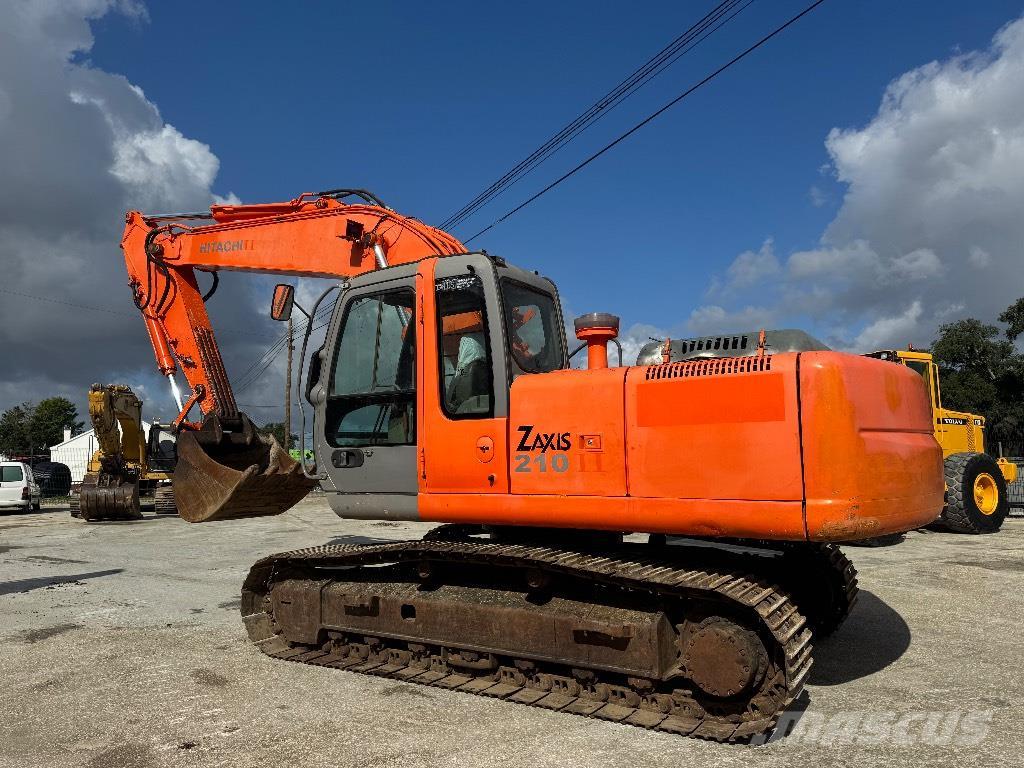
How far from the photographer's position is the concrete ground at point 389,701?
3.84 meters

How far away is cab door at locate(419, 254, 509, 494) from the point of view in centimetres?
483

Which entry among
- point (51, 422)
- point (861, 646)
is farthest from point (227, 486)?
point (51, 422)

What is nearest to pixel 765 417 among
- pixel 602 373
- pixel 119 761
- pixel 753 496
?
pixel 753 496

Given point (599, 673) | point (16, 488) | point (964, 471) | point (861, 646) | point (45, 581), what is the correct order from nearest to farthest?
point (599, 673) → point (861, 646) → point (45, 581) → point (964, 471) → point (16, 488)

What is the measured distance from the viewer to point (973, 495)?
1248 centimetres

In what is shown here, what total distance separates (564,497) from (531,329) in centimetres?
140

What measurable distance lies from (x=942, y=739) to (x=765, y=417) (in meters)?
1.96

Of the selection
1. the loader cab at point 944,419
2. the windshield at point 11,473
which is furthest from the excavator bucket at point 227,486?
the windshield at point 11,473

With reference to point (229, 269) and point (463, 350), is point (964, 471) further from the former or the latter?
point (229, 269)

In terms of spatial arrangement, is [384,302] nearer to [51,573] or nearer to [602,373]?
[602,373]

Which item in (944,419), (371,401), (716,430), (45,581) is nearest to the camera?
(716,430)

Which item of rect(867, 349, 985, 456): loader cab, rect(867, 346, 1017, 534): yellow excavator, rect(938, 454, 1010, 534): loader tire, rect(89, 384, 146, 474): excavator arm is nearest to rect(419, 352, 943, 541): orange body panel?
rect(867, 346, 1017, 534): yellow excavator

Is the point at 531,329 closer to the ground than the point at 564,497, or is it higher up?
higher up

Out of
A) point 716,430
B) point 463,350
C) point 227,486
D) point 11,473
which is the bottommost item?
point 227,486
